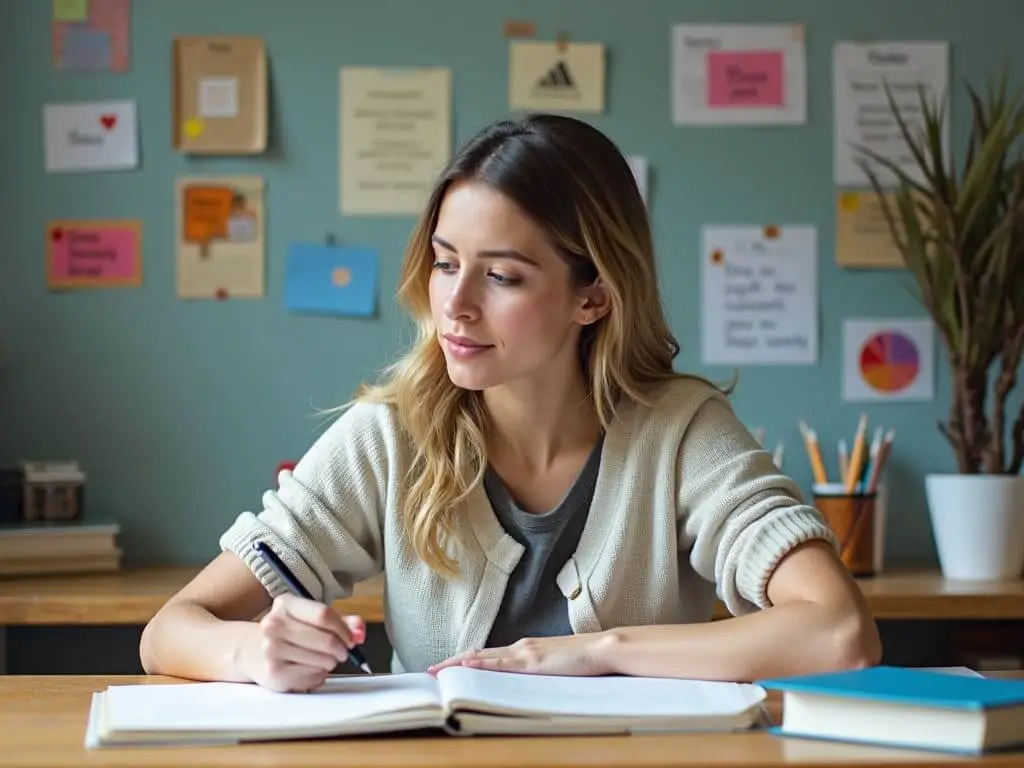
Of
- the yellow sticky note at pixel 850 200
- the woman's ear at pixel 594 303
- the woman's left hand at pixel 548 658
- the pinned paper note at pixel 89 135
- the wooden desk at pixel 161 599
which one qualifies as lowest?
the wooden desk at pixel 161 599

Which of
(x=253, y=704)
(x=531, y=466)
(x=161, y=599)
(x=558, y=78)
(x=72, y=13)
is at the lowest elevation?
(x=161, y=599)

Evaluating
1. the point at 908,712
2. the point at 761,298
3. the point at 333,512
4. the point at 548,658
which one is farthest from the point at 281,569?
the point at 761,298

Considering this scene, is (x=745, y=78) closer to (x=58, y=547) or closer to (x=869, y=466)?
(x=869, y=466)

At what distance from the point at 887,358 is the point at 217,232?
47.7 inches

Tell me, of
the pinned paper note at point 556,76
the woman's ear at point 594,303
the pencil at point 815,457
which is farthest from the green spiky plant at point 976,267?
the woman's ear at point 594,303

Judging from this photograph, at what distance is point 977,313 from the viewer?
2.41 m

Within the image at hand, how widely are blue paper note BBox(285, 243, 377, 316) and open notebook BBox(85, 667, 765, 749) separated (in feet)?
4.45

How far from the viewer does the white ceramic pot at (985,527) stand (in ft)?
7.88

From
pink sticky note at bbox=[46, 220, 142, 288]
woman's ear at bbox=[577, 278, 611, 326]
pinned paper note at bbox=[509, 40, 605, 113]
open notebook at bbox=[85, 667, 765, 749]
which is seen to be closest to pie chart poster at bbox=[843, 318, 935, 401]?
pinned paper note at bbox=[509, 40, 605, 113]

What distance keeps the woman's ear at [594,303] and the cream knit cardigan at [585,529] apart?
0.12 meters

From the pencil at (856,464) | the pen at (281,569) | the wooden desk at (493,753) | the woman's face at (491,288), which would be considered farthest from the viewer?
the pencil at (856,464)

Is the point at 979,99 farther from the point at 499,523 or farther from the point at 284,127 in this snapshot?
the point at 499,523

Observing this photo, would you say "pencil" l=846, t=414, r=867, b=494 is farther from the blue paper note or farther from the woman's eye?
the woman's eye

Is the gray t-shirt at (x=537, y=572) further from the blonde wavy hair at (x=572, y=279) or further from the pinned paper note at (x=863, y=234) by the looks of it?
the pinned paper note at (x=863, y=234)
